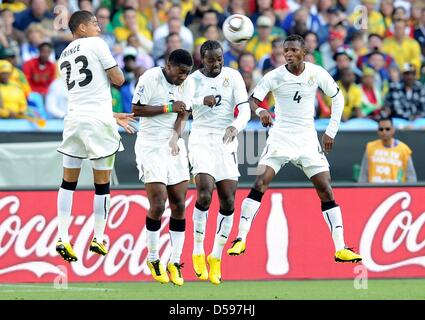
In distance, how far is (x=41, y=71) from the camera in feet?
70.5

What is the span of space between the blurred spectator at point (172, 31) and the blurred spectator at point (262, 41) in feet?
3.52

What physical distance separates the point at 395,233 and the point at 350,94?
3.96 m

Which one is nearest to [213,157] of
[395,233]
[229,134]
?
[229,134]

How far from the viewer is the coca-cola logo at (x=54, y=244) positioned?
59.6 feet

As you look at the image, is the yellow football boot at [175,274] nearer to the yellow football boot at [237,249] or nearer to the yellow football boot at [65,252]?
the yellow football boot at [237,249]

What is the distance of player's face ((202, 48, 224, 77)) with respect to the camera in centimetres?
1581

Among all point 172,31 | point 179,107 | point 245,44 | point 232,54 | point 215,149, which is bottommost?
point 215,149

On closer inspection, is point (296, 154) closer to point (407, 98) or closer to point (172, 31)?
point (407, 98)

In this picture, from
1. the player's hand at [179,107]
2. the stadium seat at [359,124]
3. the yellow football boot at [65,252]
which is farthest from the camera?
the stadium seat at [359,124]

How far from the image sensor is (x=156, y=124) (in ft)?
50.8

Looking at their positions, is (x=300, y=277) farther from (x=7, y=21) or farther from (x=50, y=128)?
(x=7, y=21)

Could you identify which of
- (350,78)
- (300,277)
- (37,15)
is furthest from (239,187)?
(37,15)

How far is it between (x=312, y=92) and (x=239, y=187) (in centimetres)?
282

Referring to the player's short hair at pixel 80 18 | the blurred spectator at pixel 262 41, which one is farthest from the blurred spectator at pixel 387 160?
the player's short hair at pixel 80 18
